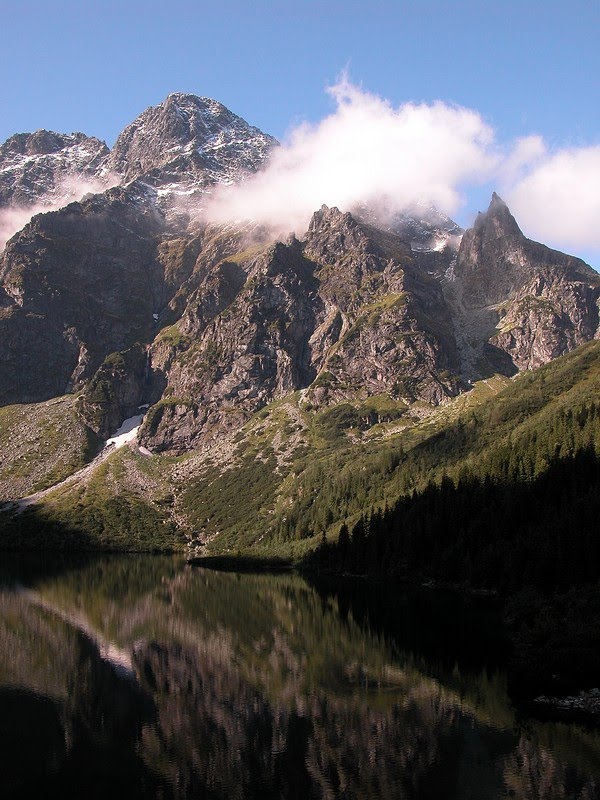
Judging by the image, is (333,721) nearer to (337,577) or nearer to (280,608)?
(280,608)

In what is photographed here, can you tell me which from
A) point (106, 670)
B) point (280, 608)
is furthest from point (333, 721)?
point (280, 608)

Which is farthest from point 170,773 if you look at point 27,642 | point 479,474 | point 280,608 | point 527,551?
point 479,474

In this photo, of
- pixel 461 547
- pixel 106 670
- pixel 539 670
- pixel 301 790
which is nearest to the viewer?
pixel 301 790

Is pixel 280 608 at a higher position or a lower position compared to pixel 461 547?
lower

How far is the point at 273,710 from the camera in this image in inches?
2370

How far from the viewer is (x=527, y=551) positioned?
12538cm

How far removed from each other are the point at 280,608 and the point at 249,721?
202 ft

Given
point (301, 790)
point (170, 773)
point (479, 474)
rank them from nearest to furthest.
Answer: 1. point (301, 790)
2. point (170, 773)
3. point (479, 474)

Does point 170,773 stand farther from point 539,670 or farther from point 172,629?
point 172,629

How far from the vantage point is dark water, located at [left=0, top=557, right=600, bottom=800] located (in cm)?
4478

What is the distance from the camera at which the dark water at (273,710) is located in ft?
147

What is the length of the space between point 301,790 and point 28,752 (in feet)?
66.3

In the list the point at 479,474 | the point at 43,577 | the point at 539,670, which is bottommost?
the point at 43,577

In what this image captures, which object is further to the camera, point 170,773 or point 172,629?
point 172,629
